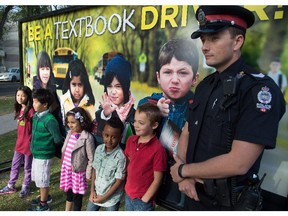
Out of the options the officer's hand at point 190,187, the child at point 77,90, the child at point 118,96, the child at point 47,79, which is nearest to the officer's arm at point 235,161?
the officer's hand at point 190,187

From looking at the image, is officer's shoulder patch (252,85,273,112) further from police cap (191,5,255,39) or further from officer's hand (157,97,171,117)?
officer's hand (157,97,171,117)

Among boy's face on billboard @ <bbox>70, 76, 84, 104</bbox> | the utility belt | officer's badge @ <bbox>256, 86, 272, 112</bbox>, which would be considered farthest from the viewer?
boy's face on billboard @ <bbox>70, 76, 84, 104</bbox>

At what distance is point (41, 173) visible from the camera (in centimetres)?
350

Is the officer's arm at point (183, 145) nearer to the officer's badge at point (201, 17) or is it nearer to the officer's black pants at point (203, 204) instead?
the officer's black pants at point (203, 204)

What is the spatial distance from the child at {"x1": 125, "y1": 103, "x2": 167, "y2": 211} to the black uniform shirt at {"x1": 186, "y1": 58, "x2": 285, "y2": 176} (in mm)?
693

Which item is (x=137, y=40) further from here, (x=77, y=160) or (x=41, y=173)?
(x=41, y=173)

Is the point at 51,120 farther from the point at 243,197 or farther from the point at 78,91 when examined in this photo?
the point at 243,197

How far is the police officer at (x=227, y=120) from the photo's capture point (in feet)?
4.89

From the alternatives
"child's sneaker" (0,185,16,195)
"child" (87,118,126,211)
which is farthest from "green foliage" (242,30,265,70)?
"child's sneaker" (0,185,16,195)

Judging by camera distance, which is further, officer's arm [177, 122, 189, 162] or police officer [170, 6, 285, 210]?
officer's arm [177, 122, 189, 162]

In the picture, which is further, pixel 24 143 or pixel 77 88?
pixel 24 143

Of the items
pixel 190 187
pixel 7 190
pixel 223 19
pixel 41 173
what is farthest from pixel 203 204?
pixel 7 190

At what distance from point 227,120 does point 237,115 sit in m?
0.05

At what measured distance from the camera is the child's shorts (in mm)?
3484
